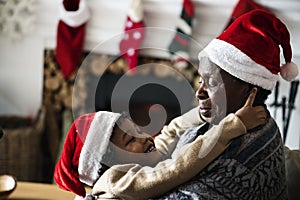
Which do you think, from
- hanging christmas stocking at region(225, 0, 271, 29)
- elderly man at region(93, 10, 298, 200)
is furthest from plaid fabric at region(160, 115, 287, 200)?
hanging christmas stocking at region(225, 0, 271, 29)

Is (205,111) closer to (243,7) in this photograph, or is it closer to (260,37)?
(260,37)

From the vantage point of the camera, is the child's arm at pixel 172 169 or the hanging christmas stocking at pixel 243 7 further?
the hanging christmas stocking at pixel 243 7

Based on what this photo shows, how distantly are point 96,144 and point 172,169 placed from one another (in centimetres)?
13

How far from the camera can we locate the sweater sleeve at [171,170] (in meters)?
0.82

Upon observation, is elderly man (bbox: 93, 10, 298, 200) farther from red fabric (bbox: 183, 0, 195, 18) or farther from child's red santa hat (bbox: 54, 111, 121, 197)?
red fabric (bbox: 183, 0, 195, 18)

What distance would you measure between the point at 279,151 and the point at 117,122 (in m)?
0.32

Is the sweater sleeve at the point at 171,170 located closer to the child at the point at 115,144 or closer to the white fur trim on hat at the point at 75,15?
the child at the point at 115,144

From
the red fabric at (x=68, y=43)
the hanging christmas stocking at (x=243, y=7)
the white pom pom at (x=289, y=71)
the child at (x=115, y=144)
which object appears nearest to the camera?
the child at (x=115, y=144)

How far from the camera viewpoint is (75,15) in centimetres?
220

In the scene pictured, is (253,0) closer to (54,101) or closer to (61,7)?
(61,7)

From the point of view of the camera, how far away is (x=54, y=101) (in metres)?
2.40

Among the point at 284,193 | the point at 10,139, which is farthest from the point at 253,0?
the point at 284,193

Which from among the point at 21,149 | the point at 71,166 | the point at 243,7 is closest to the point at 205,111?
the point at 71,166

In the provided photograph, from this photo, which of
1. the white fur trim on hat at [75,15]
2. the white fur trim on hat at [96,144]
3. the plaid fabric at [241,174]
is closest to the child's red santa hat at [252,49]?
the plaid fabric at [241,174]
